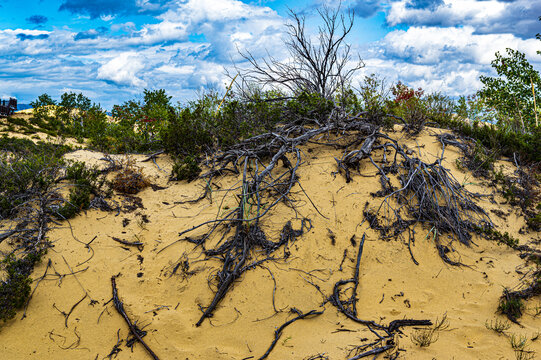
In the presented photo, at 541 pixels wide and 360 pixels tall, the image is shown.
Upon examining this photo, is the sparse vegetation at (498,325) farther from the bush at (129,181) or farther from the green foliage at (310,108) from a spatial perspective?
the bush at (129,181)

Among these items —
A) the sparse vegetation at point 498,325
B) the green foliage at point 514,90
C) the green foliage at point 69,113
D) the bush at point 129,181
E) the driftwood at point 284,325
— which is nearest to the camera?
the driftwood at point 284,325

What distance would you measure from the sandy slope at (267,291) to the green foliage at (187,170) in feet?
3.99

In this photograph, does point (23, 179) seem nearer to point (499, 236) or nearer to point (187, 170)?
point (187, 170)

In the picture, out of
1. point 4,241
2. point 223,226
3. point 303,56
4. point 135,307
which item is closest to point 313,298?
point 223,226

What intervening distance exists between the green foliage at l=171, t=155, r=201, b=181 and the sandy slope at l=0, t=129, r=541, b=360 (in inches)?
47.9

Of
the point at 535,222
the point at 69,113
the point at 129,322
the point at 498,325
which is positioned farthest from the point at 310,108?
the point at 69,113

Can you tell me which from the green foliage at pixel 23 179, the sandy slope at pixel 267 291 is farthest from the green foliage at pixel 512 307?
the green foliage at pixel 23 179

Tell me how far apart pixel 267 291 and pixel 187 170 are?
3.59m

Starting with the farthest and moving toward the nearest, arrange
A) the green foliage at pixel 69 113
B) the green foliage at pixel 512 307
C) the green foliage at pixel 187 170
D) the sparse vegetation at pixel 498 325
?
the green foliage at pixel 69 113
the green foliage at pixel 187 170
the green foliage at pixel 512 307
the sparse vegetation at pixel 498 325

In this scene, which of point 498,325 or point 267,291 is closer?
point 498,325

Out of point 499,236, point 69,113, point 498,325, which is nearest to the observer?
point 498,325

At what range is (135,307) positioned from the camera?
15.3 feet

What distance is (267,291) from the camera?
15.6ft

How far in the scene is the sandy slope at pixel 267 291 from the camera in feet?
13.4
